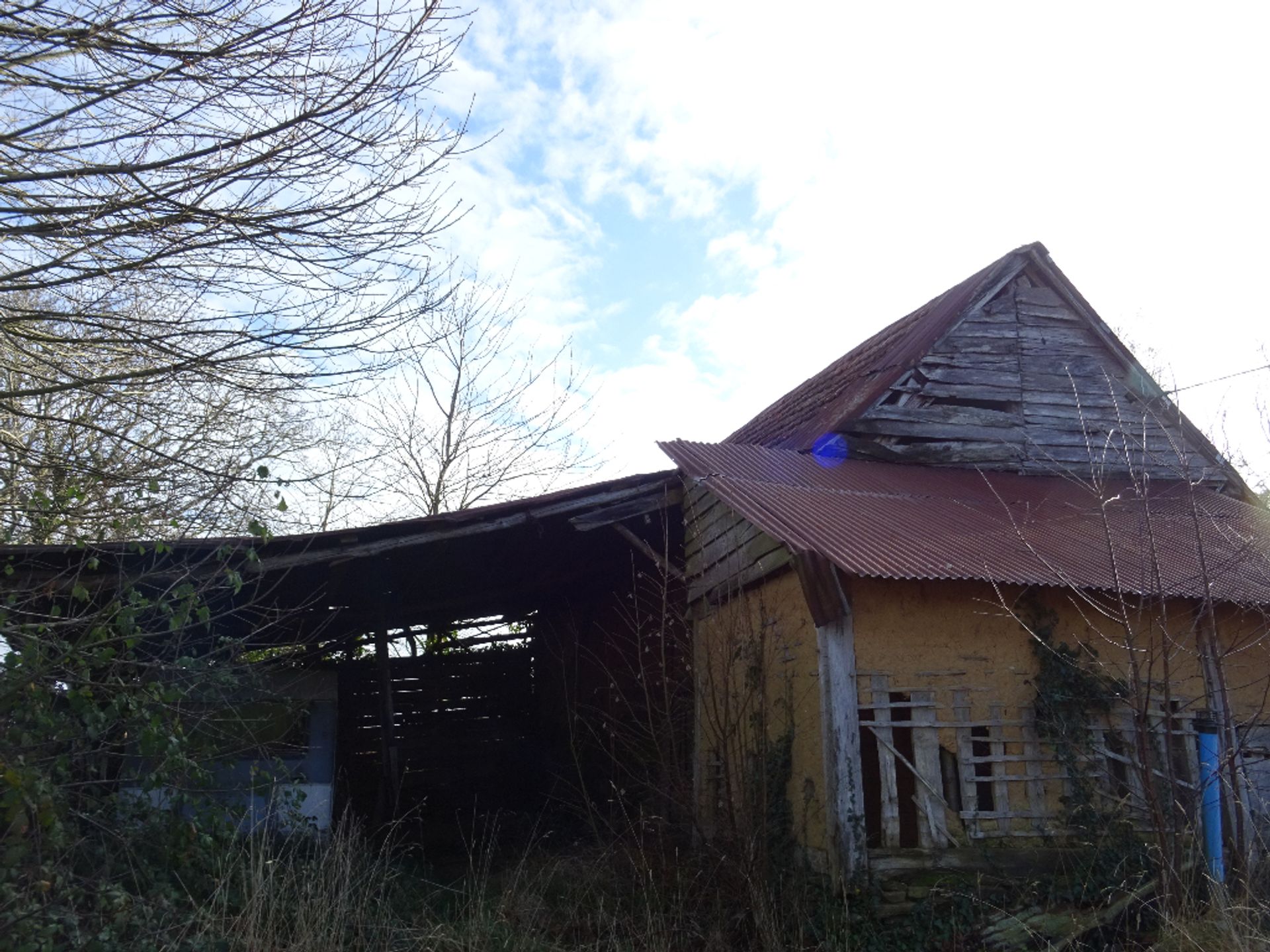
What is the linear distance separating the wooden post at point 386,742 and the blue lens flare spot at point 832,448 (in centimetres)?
491

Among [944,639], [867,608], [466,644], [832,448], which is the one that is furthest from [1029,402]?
[466,644]

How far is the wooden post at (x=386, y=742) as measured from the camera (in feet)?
33.8

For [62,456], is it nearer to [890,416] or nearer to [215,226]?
[215,226]

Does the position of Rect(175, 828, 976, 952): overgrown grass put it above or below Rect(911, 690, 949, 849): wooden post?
below

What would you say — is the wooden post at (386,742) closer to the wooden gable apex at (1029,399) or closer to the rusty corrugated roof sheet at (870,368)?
the rusty corrugated roof sheet at (870,368)

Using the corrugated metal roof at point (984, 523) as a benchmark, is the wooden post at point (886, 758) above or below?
below

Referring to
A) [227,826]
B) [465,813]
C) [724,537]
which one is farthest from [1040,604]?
[465,813]

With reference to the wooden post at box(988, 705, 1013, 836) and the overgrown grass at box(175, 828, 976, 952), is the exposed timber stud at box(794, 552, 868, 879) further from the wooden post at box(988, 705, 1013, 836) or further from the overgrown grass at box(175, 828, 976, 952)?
the wooden post at box(988, 705, 1013, 836)

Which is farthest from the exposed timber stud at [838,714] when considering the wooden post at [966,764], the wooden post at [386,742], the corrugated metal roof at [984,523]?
the wooden post at [386,742]

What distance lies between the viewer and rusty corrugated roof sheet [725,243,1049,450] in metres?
11.1

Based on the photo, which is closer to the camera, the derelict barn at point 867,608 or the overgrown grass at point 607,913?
the overgrown grass at point 607,913

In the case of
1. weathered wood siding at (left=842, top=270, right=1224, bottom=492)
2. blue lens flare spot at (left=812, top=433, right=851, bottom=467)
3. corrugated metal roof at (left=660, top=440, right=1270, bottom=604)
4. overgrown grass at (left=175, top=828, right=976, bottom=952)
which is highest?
weathered wood siding at (left=842, top=270, right=1224, bottom=492)

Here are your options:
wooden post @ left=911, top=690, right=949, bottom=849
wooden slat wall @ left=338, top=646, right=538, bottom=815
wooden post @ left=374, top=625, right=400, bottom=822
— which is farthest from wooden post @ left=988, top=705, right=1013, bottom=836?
wooden slat wall @ left=338, top=646, right=538, bottom=815

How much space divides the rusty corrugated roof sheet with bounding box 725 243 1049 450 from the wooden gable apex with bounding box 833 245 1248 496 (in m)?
0.05
